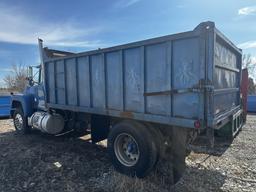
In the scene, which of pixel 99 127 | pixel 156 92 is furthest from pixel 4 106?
pixel 156 92

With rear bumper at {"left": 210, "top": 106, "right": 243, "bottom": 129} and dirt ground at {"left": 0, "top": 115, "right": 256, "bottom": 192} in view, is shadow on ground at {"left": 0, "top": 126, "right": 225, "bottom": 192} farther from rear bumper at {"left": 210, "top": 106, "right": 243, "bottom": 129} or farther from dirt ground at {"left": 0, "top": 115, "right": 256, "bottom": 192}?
rear bumper at {"left": 210, "top": 106, "right": 243, "bottom": 129}

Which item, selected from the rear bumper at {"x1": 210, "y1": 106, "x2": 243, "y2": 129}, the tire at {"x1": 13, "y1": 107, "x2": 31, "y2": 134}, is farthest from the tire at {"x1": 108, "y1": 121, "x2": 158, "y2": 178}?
the tire at {"x1": 13, "y1": 107, "x2": 31, "y2": 134}

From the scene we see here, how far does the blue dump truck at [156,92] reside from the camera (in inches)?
148

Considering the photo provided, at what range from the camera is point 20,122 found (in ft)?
29.4

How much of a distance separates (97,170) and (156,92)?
2.18 meters

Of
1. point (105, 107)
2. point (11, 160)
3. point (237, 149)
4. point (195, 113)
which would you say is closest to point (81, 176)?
point (105, 107)

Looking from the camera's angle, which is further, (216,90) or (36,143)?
(36,143)

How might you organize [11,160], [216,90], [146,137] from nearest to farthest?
1. [216,90]
2. [146,137]
3. [11,160]

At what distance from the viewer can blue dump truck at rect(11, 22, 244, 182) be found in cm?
375

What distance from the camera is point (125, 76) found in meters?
4.78

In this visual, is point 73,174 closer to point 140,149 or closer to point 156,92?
point 140,149

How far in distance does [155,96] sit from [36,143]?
4.63m

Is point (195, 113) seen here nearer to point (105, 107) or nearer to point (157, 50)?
point (157, 50)

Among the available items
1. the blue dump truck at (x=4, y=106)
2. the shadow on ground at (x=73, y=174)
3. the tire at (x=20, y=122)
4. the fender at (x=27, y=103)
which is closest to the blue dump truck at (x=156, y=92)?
the shadow on ground at (x=73, y=174)
